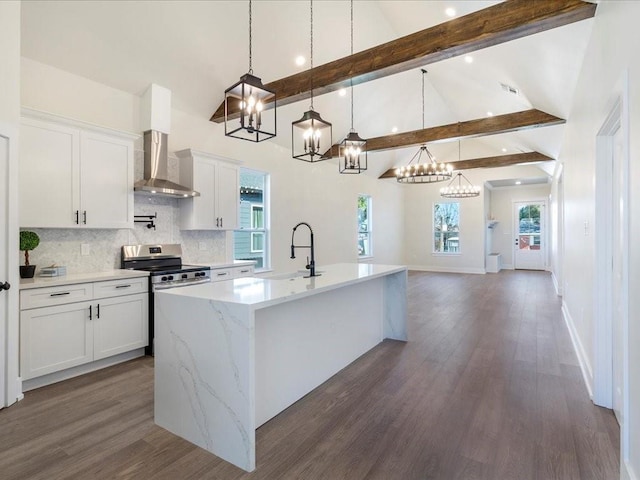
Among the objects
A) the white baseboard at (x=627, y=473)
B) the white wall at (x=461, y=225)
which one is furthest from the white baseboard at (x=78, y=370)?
the white wall at (x=461, y=225)

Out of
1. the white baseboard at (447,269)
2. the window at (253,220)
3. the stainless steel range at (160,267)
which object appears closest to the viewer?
the stainless steel range at (160,267)

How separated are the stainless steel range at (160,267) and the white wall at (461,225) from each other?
899 centimetres

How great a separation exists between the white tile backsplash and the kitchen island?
208cm

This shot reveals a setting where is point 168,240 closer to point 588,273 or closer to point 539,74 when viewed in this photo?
point 588,273

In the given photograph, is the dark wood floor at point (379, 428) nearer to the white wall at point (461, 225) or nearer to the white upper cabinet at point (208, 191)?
the white upper cabinet at point (208, 191)

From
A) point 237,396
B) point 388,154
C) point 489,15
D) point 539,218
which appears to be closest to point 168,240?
point 237,396

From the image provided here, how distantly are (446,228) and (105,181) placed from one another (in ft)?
33.6

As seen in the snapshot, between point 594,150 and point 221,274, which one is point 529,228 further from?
point 221,274

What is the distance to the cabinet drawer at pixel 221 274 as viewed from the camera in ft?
15.2

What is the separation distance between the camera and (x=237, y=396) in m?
2.00

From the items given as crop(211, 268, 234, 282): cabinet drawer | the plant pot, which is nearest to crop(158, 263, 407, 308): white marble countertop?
crop(211, 268, 234, 282): cabinet drawer

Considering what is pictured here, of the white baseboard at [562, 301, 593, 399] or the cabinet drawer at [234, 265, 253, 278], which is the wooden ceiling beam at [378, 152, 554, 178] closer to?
the white baseboard at [562, 301, 593, 399]

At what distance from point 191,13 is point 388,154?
6.64 m

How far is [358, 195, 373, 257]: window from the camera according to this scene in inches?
382
